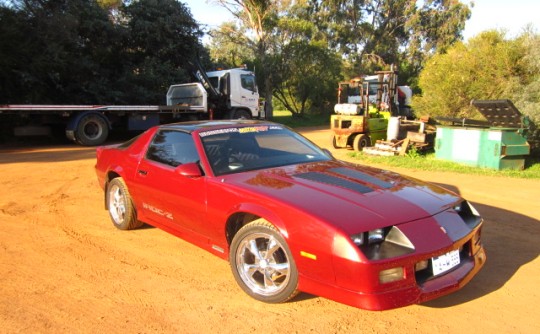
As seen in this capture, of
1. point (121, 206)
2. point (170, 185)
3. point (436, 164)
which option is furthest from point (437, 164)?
point (170, 185)

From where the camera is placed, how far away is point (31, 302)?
11.2 feet

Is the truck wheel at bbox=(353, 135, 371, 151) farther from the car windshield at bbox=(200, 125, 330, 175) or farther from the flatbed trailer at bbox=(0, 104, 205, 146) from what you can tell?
the car windshield at bbox=(200, 125, 330, 175)

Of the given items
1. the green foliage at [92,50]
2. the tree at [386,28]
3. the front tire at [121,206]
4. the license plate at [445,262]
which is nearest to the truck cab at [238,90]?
the green foliage at [92,50]

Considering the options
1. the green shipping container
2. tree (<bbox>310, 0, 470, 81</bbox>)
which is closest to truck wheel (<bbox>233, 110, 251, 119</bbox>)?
the green shipping container

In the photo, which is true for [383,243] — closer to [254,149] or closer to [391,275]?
[391,275]

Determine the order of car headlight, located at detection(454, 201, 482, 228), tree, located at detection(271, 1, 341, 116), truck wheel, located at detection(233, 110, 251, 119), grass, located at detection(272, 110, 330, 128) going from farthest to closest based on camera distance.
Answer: tree, located at detection(271, 1, 341, 116)
grass, located at detection(272, 110, 330, 128)
truck wheel, located at detection(233, 110, 251, 119)
car headlight, located at detection(454, 201, 482, 228)

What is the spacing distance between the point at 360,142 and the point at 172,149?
32.1ft

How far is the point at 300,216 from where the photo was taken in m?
3.11

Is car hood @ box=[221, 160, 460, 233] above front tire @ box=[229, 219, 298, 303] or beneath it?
above

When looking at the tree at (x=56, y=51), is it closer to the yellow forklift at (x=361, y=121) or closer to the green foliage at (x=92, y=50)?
the green foliage at (x=92, y=50)

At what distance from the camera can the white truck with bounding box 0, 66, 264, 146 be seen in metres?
14.5

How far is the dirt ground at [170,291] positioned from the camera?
10.1 feet

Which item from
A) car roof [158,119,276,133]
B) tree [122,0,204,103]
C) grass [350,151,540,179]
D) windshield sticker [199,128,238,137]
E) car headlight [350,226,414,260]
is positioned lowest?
grass [350,151,540,179]

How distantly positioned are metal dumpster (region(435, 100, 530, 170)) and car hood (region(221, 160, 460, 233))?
21.1 ft
